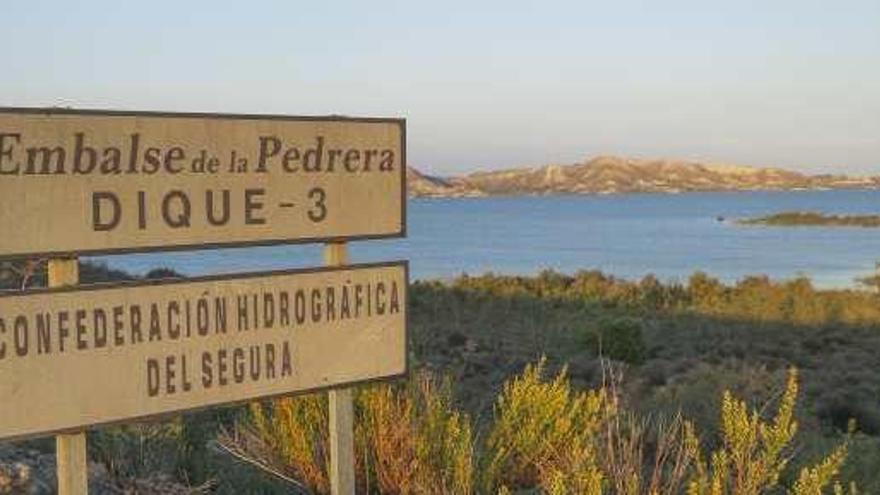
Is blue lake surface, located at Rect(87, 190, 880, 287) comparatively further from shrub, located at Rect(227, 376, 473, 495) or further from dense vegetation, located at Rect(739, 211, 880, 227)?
shrub, located at Rect(227, 376, 473, 495)

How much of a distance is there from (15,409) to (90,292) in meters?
0.43

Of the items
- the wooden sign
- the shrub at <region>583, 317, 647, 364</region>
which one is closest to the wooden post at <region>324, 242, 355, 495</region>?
the wooden sign

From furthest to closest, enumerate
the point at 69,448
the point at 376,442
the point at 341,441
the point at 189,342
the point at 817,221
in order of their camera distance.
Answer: the point at 817,221, the point at 376,442, the point at 341,441, the point at 189,342, the point at 69,448

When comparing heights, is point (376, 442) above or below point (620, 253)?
above

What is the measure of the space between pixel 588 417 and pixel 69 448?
9.53 ft

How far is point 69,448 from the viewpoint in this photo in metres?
3.99

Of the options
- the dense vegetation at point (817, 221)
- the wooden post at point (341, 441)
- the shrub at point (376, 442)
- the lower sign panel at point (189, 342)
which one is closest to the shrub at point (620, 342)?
the shrub at point (376, 442)

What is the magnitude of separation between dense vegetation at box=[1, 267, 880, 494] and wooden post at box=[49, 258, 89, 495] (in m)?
1.42

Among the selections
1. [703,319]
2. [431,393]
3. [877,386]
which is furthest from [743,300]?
[431,393]

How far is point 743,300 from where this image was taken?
3653 centimetres

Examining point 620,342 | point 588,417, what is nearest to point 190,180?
point 588,417

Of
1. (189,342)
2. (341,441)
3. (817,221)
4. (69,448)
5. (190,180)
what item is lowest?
(817,221)

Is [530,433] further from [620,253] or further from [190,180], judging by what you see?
[620,253]

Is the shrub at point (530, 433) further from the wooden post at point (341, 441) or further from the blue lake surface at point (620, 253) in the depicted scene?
the blue lake surface at point (620, 253)
